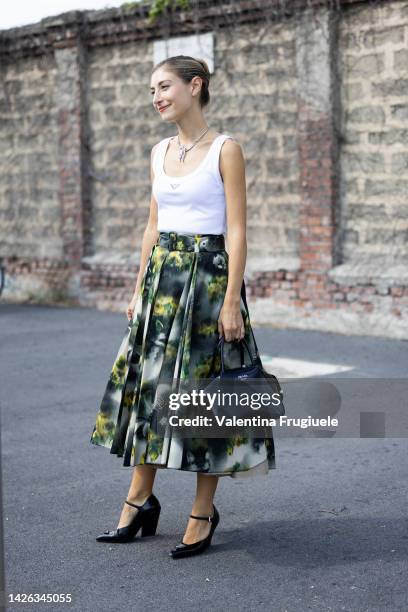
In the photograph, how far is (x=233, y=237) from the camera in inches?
159

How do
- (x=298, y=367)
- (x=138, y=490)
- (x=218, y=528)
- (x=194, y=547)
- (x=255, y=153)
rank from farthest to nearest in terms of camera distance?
1. (x=255, y=153)
2. (x=298, y=367)
3. (x=218, y=528)
4. (x=138, y=490)
5. (x=194, y=547)

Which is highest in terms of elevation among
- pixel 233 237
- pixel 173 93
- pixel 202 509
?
pixel 173 93

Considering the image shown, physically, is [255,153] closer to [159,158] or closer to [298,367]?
[298,367]

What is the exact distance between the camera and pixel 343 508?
4.71 meters

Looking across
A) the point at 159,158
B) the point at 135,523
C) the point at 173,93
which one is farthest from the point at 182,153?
the point at 135,523

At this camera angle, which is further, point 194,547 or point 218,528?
point 218,528

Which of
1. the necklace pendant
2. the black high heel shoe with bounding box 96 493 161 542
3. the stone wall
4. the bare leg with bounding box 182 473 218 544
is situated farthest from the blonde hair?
the stone wall

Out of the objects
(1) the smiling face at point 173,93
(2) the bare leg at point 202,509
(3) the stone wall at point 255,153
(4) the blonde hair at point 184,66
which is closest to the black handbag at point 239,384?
(2) the bare leg at point 202,509

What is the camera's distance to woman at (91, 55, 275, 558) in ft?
13.2

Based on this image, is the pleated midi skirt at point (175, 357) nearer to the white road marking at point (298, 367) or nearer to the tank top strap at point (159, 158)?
the tank top strap at point (159, 158)

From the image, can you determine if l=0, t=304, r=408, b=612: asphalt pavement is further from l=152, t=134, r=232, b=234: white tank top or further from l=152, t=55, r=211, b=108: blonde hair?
l=152, t=55, r=211, b=108: blonde hair

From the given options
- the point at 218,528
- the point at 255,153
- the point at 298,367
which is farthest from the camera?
the point at 255,153

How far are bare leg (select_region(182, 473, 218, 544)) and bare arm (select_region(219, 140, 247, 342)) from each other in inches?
23.0

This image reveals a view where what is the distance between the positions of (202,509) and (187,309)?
0.81 m
